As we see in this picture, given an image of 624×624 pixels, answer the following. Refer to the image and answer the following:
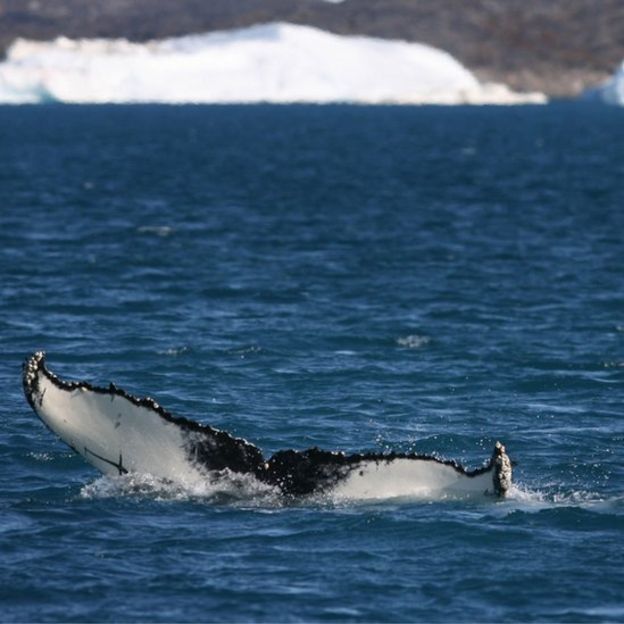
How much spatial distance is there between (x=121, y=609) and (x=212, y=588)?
3.50 ft

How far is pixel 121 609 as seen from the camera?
1540 cm

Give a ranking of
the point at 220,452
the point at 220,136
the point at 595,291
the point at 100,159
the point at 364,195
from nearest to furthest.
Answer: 1. the point at 220,452
2. the point at 595,291
3. the point at 364,195
4. the point at 100,159
5. the point at 220,136

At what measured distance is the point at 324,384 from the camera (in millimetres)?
26969

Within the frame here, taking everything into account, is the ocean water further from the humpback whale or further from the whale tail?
the whale tail

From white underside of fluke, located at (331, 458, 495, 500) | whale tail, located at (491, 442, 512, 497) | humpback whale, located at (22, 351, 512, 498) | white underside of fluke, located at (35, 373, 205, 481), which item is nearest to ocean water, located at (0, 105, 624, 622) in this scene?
white underside of fluke, located at (331, 458, 495, 500)

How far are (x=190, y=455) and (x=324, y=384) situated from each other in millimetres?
9875

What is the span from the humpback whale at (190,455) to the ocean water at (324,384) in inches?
18.6

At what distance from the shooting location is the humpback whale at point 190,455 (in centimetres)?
1672

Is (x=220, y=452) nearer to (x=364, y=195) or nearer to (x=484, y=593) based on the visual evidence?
(x=484, y=593)

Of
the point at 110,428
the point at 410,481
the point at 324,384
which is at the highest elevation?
the point at 324,384

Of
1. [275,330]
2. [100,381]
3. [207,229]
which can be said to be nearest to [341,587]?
[100,381]

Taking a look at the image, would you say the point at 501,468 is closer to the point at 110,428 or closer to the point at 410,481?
the point at 410,481

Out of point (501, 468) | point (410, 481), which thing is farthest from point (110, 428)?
point (501, 468)

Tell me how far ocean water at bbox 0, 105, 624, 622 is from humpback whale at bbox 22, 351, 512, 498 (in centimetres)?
47
